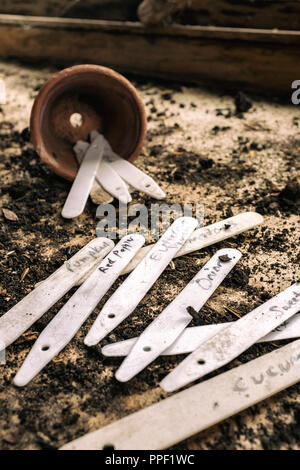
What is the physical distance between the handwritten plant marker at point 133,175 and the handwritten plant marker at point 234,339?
694 mm

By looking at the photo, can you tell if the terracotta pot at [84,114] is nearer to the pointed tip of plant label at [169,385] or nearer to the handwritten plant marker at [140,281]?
the handwritten plant marker at [140,281]

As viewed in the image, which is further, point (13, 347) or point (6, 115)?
point (6, 115)

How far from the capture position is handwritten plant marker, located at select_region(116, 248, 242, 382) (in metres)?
1.16

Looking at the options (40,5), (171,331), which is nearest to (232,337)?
(171,331)

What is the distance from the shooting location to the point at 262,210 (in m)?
1.76

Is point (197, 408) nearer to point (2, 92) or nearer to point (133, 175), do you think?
point (133, 175)

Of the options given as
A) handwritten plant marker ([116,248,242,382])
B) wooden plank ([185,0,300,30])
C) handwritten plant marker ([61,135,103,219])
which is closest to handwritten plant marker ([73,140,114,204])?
handwritten plant marker ([61,135,103,219])

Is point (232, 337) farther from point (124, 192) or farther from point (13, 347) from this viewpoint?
point (124, 192)

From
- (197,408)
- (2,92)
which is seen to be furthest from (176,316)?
(2,92)

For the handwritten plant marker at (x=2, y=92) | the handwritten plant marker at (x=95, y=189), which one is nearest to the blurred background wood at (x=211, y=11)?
the handwritten plant marker at (x=2, y=92)

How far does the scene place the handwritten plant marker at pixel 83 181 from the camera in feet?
5.75

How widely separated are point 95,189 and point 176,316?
0.78 metres

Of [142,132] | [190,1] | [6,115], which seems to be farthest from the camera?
[190,1]

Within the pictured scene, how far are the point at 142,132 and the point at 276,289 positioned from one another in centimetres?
88
